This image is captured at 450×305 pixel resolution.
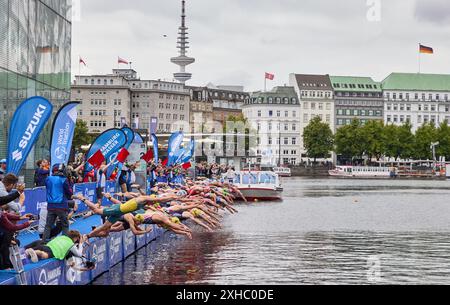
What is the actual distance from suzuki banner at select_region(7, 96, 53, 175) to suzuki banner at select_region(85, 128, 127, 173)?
1002 centimetres

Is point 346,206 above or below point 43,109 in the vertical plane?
below

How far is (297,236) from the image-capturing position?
113 ft

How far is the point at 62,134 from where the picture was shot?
24.3m

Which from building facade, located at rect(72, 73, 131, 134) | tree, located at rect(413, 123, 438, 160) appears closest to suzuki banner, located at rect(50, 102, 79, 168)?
building facade, located at rect(72, 73, 131, 134)

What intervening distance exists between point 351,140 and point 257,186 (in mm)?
118705

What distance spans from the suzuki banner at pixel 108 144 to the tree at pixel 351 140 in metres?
148

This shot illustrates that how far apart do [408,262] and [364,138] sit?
15238 centimetres

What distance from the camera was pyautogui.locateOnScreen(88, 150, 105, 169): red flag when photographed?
98.6 feet

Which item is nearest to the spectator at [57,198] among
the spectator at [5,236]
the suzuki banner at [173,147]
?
the spectator at [5,236]

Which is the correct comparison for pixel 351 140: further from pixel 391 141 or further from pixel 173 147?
pixel 173 147

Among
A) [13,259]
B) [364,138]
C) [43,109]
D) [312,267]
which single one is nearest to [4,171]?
[43,109]

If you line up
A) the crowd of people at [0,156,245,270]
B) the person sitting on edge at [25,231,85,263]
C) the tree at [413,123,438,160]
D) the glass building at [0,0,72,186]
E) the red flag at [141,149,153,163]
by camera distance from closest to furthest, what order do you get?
the crowd of people at [0,156,245,270]
the person sitting on edge at [25,231,85,263]
the glass building at [0,0,72,186]
the red flag at [141,149,153,163]
the tree at [413,123,438,160]

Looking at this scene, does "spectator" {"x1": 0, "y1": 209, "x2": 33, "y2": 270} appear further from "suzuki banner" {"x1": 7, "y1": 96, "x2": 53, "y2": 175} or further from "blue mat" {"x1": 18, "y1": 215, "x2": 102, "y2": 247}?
"blue mat" {"x1": 18, "y1": 215, "x2": 102, "y2": 247}
